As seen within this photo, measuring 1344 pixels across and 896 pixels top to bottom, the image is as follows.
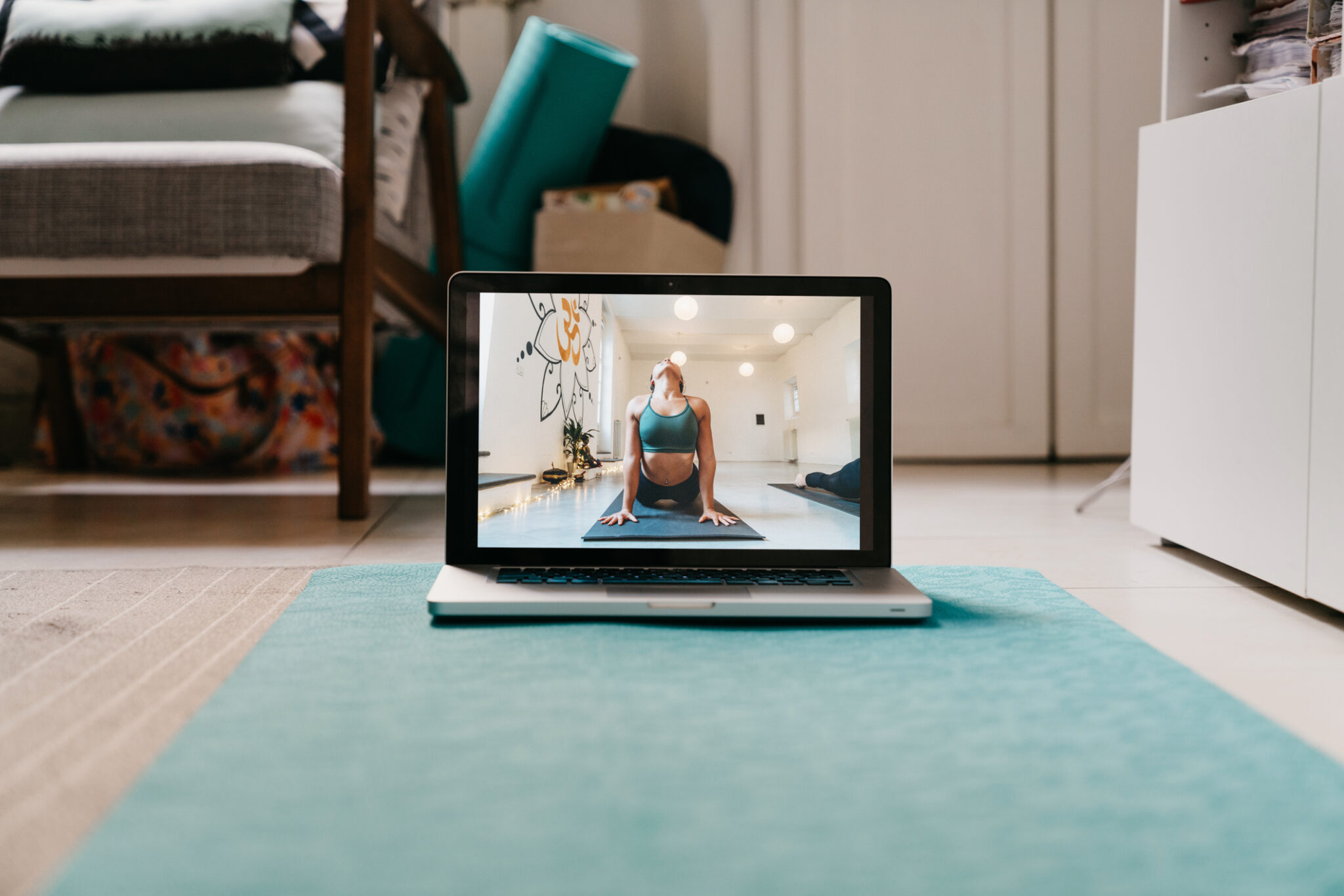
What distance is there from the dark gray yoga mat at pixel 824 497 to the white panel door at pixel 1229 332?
36 centimetres

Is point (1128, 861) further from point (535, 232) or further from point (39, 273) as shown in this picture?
point (535, 232)

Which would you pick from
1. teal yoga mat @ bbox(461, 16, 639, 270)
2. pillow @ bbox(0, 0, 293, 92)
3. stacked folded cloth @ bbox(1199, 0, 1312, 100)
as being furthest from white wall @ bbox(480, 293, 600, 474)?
teal yoga mat @ bbox(461, 16, 639, 270)

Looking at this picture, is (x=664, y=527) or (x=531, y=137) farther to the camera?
(x=531, y=137)

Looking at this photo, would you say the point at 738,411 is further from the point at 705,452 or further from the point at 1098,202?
the point at 1098,202

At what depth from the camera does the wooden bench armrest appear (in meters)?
1.19

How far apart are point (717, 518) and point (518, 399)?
0.18 m

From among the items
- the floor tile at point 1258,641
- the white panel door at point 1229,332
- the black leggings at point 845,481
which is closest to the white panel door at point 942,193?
the white panel door at point 1229,332

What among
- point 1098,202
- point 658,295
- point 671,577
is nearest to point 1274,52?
point 658,295

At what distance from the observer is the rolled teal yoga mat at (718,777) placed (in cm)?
28

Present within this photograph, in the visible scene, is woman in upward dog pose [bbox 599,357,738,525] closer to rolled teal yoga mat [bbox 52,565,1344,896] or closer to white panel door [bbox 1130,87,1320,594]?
rolled teal yoga mat [bbox 52,565,1344,896]

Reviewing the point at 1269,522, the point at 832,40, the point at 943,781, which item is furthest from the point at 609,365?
the point at 832,40

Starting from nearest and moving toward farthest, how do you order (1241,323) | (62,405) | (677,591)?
1. (677,591)
2. (1241,323)
3. (62,405)

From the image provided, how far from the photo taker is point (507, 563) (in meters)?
0.63

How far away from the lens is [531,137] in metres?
1.75
